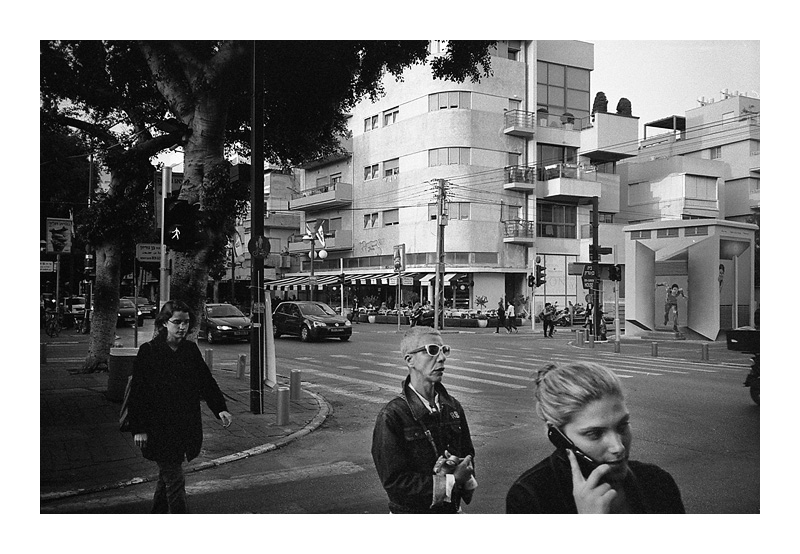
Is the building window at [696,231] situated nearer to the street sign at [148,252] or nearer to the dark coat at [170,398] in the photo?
the dark coat at [170,398]

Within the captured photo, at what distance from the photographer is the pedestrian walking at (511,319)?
4737 mm

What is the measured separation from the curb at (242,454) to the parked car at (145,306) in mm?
1261

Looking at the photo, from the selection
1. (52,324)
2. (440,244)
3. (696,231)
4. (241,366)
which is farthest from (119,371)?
(696,231)

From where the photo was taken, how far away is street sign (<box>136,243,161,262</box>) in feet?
20.5

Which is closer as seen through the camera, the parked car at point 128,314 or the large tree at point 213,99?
the large tree at point 213,99

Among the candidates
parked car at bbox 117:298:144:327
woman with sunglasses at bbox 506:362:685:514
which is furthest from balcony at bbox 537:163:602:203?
parked car at bbox 117:298:144:327

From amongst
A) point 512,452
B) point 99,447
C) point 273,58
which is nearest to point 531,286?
point 512,452

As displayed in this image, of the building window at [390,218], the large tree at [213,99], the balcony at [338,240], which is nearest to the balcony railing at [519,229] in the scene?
the building window at [390,218]

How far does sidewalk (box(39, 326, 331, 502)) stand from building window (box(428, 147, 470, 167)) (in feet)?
7.65

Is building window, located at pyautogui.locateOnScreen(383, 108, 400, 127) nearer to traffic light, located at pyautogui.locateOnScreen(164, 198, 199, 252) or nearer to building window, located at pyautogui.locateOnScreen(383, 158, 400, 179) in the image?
building window, located at pyautogui.locateOnScreen(383, 158, 400, 179)

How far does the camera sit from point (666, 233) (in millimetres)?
5117

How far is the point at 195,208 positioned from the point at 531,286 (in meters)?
2.97

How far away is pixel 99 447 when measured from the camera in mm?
4828

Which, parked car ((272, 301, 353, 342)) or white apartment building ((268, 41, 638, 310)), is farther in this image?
parked car ((272, 301, 353, 342))
